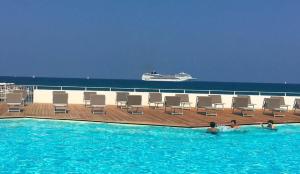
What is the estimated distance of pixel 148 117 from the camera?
13953mm

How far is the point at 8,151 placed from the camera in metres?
9.38

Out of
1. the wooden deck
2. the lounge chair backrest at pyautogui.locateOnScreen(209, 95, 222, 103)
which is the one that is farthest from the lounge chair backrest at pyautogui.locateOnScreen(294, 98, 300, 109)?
the lounge chair backrest at pyautogui.locateOnScreen(209, 95, 222, 103)

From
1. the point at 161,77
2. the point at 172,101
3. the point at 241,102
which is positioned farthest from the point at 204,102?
the point at 161,77

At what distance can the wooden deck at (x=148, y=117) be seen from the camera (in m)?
12.9

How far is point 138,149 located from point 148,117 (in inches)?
161

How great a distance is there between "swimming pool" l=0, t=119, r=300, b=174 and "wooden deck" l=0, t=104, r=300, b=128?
450 mm

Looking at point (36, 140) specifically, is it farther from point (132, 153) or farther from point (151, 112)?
point (151, 112)

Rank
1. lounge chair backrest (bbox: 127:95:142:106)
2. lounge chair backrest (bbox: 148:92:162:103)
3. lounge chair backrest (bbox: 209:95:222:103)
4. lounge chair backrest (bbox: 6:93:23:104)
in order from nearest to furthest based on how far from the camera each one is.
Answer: lounge chair backrest (bbox: 6:93:23:104)
lounge chair backrest (bbox: 127:95:142:106)
lounge chair backrest (bbox: 209:95:222:103)
lounge chair backrest (bbox: 148:92:162:103)

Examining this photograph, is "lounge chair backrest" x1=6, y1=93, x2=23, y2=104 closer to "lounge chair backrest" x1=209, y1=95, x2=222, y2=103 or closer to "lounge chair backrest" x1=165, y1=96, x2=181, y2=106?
"lounge chair backrest" x1=165, y1=96, x2=181, y2=106

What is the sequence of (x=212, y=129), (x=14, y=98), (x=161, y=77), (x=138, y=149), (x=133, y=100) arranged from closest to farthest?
1. (x=138, y=149)
2. (x=212, y=129)
3. (x=14, y=98)
4. (x=133, y=100)
5. (x=161, y=77)

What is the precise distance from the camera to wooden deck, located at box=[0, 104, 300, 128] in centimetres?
1285

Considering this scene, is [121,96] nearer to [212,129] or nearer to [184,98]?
[184,98]

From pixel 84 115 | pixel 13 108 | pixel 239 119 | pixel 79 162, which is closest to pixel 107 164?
pixel 79 162

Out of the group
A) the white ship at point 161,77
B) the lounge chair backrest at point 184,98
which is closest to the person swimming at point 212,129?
the lounge chair backrest at point 184,98
